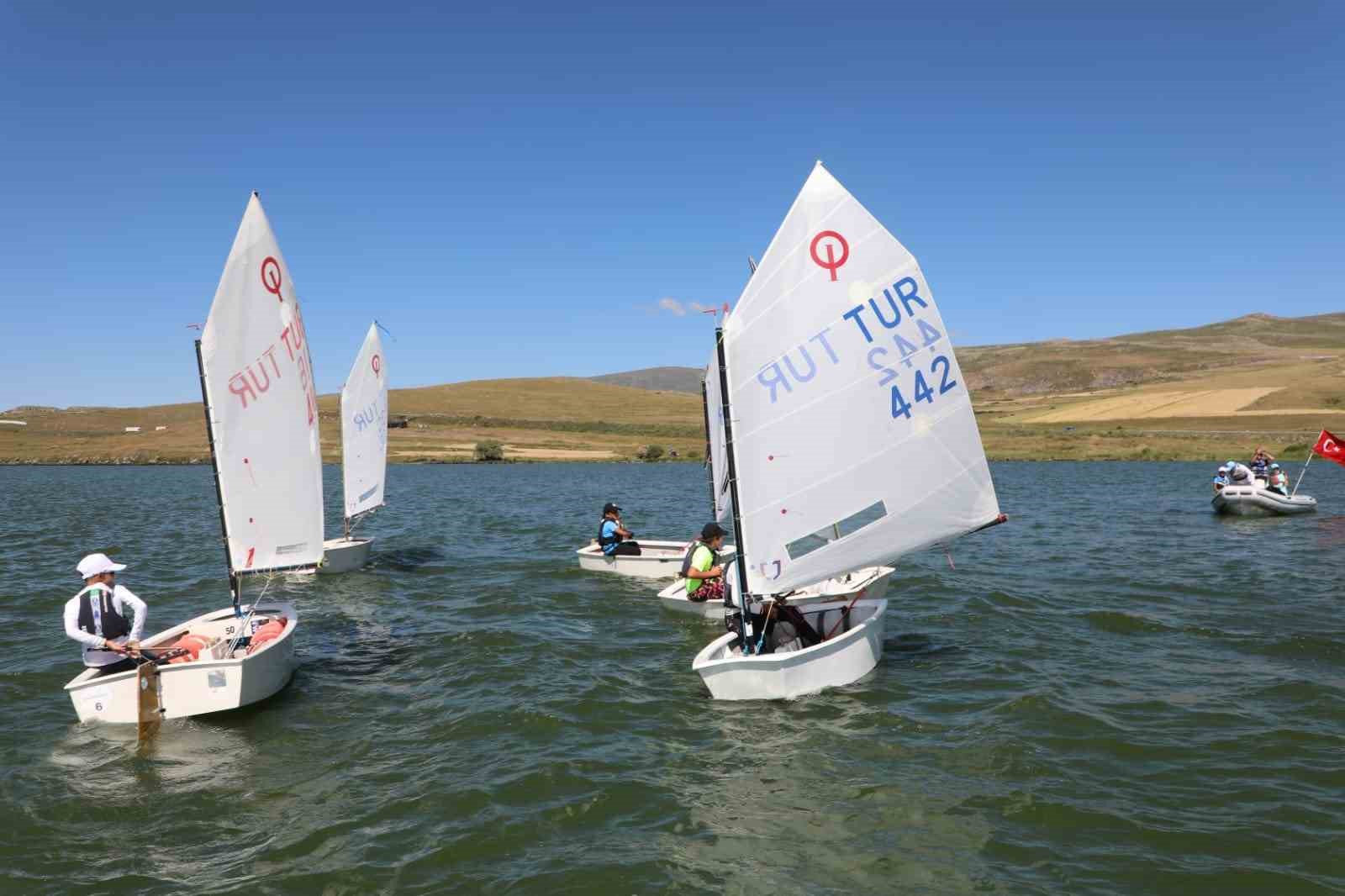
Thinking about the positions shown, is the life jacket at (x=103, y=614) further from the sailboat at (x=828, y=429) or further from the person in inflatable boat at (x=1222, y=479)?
the person in inflatable boat at (x=1222, y=479)

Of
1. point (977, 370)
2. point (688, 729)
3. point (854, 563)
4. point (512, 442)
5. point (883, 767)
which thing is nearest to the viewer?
point (883, 767)

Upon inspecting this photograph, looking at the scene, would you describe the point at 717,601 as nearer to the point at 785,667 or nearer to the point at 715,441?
the point at 715,441

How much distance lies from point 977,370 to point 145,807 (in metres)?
187

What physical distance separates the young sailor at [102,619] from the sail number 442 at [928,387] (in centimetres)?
1197

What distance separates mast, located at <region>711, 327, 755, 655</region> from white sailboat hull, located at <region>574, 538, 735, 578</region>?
9.60m

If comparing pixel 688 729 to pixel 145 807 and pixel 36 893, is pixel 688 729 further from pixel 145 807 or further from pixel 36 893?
pixel 36 893

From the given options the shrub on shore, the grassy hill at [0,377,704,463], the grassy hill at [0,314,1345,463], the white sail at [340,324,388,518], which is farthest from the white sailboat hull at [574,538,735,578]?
the shrub on shore

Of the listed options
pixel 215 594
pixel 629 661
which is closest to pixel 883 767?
pixel 629 661

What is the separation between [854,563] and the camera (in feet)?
48.1

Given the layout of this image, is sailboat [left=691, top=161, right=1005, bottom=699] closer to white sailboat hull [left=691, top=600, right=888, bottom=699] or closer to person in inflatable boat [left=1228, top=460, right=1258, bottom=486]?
white sailboat hull [left=691, top=600, right=888, bottom=699]

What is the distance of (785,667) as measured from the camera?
13.5m

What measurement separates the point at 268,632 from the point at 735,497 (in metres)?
8.38

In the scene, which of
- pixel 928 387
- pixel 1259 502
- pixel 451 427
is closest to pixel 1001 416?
pixel 451 427

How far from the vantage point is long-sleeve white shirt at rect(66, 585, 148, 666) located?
40.2 feet
